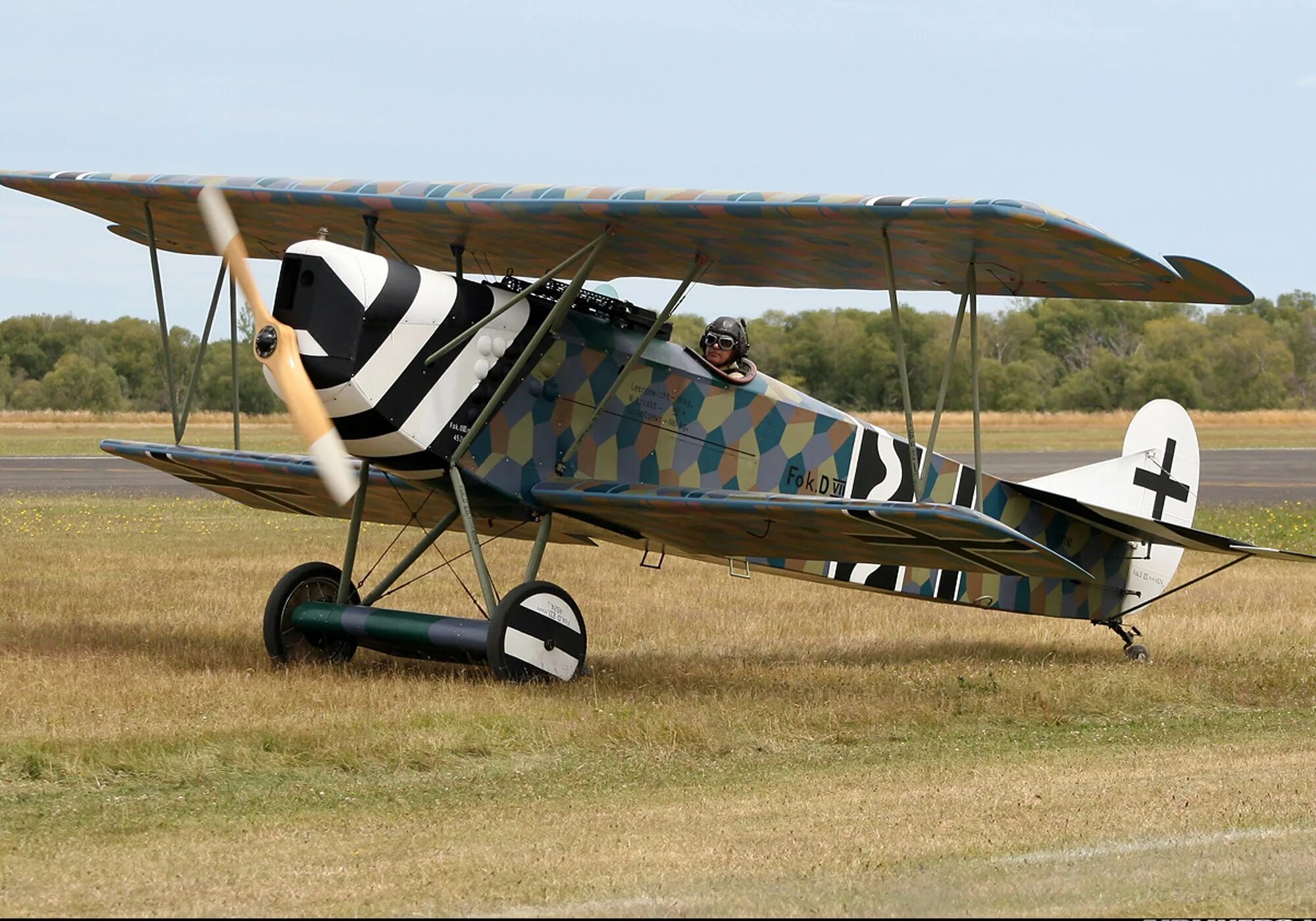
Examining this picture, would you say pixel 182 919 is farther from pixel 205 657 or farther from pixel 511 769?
pixel 205 657

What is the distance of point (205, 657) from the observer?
11211 millimetres

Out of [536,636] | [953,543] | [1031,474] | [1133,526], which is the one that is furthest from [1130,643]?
[1031,474]

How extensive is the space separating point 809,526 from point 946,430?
2154 inches

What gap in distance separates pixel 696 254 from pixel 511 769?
4030mm

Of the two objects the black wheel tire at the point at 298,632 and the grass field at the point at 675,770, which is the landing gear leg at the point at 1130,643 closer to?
the grass field at the point at 675,770

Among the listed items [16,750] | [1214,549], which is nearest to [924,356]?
[1214,549]

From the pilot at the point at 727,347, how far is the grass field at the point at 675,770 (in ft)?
7.31

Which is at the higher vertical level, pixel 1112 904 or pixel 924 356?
pixel 924 356

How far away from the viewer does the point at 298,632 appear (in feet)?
36.1

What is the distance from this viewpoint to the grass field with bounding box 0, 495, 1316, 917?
5.72m

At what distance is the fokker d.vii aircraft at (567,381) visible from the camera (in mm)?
9594

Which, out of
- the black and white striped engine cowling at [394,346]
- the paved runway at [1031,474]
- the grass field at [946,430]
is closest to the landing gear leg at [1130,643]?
the black and white striped engine cowling at [394,346]

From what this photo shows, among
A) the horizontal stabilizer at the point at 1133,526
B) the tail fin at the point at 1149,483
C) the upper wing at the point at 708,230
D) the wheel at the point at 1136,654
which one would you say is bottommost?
the wheel at the point at 1136,654

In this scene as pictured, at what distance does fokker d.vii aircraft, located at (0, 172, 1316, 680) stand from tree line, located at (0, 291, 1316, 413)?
2011 inches
